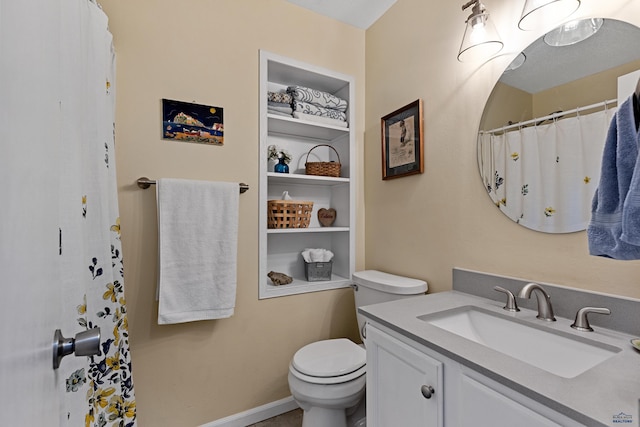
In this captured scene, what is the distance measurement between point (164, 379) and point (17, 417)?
1358 mm

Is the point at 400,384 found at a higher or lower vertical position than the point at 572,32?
lower

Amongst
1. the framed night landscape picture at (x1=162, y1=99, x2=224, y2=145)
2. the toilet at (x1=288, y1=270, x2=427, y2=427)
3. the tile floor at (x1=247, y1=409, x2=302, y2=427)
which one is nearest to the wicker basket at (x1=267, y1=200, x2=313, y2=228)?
the framed night landscape picture at (x1=162, y1=99, x2=224, y2=145)

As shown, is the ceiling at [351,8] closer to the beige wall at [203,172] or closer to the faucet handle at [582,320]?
the beige wall at [203,172]

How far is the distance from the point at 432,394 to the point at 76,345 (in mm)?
828

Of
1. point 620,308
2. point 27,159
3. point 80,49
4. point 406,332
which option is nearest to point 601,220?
point 620,308

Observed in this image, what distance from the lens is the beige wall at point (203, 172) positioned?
1395 millimetres

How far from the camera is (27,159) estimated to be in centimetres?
33

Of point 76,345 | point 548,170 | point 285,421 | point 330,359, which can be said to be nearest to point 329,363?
point 330,359

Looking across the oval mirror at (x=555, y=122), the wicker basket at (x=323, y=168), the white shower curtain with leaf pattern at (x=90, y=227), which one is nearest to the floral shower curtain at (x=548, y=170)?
the oval mirror at (x=555, y=122)

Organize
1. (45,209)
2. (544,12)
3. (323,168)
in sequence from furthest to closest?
(323,168) < (544,12) < (45,209)

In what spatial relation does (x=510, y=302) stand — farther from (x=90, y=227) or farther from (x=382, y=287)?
(x=90, y=227)

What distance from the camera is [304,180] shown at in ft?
6.41

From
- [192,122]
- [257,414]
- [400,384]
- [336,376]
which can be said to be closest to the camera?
[400,384]

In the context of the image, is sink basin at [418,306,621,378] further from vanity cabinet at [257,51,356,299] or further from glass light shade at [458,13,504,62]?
glass light shade at [458,13,504,62]
